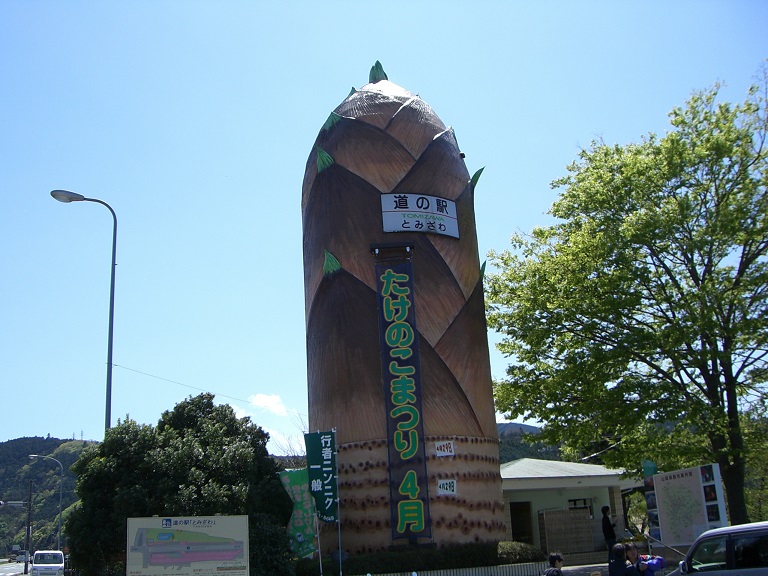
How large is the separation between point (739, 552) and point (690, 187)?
1363 centimetres

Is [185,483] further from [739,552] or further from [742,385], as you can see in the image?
[742,385]

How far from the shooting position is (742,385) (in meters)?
21.8

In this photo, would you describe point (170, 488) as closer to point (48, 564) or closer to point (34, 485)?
point (48, 564)

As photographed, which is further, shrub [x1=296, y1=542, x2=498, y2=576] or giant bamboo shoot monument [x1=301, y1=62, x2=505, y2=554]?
giant bamboo shoot monument [x1=301, y1=62, x2=505, y2=554]

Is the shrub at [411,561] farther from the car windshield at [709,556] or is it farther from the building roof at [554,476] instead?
the car windshield at [709,556]

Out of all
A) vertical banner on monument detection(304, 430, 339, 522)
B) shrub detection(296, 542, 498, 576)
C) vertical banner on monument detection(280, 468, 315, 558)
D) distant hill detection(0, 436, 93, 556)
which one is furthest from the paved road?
distant hill detection(0, 436, 93, 556)

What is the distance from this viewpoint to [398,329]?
22500mm

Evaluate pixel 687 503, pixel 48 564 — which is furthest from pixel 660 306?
pixel 48 564

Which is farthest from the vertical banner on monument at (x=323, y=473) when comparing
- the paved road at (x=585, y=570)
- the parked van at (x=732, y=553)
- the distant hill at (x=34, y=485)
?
the distant hill at (x=34, y=485)

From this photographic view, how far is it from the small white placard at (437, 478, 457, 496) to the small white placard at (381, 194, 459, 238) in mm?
7730

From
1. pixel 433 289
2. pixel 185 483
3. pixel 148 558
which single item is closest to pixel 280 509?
pixel 185 483

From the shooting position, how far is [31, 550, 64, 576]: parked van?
119 ft

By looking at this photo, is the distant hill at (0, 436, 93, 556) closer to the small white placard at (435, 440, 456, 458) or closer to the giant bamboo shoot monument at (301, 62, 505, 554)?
the giant bamboo shoot monument at (301, 62, 505, 554)

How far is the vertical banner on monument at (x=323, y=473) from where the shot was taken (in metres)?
20.2
